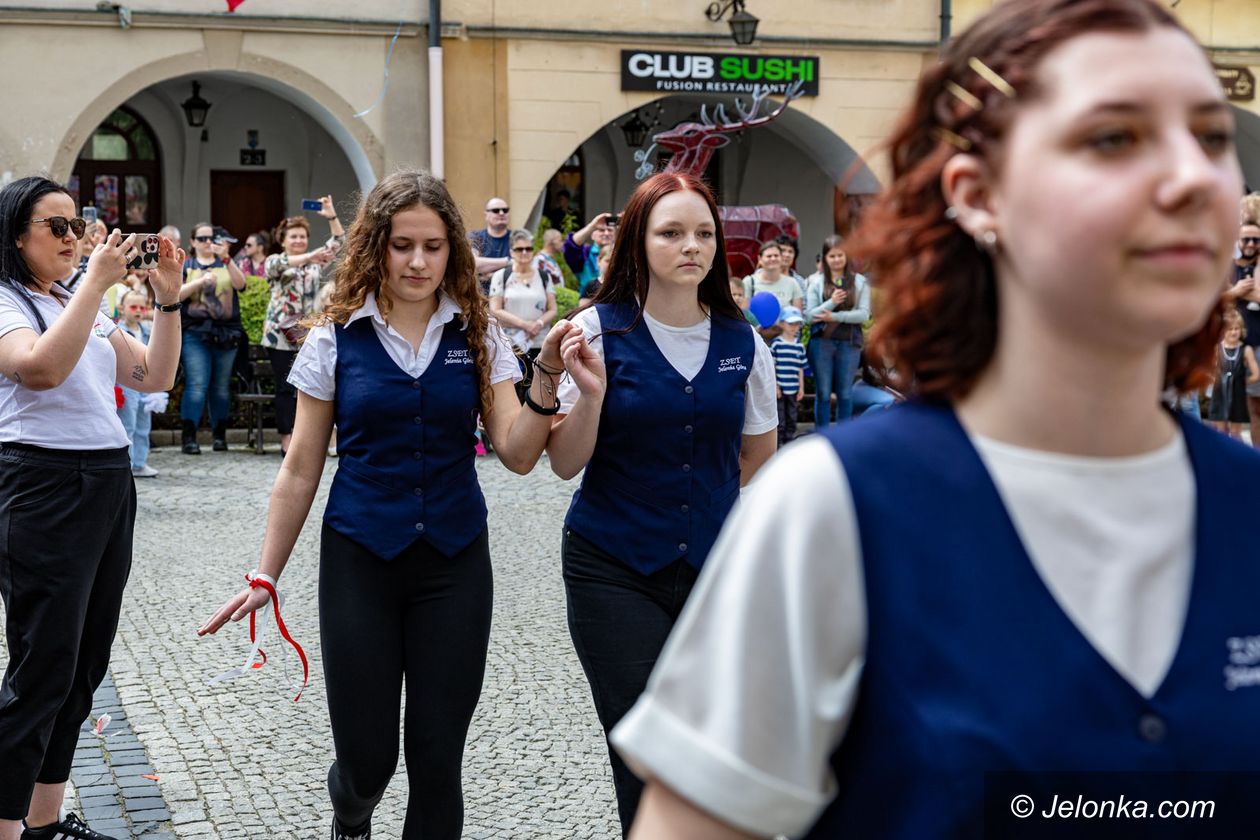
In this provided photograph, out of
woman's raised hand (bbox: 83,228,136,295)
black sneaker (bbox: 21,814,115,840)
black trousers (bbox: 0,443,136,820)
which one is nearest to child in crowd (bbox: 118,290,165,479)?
black sneaker (bbox: 21,814,115,840)

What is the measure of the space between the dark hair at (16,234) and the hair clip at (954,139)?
3.57 m

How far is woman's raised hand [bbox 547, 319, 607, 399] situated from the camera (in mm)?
4168

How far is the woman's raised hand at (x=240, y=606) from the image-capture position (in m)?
4.21

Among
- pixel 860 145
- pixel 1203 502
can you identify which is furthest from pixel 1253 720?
pixel 860 145

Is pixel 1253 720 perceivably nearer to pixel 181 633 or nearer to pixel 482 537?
pixel 482 537

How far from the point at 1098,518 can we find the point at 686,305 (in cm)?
296

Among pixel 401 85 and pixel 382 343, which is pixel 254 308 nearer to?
pixel 401 85

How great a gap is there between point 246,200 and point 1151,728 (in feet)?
77.1

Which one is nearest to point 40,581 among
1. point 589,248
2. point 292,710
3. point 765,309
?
point 292,710

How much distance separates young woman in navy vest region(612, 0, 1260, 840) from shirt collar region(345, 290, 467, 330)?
2887 mm

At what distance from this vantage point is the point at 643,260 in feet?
14.7

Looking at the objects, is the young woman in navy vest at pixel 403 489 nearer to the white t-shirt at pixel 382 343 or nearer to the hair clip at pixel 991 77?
the white t-shirt at pixel 382 343

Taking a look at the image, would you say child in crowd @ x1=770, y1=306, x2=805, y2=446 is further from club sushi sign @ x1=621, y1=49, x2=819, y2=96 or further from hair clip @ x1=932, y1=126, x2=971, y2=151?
hair clip @ x1=932, y1=126, x2=971, y2=151

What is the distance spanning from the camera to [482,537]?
434cm
